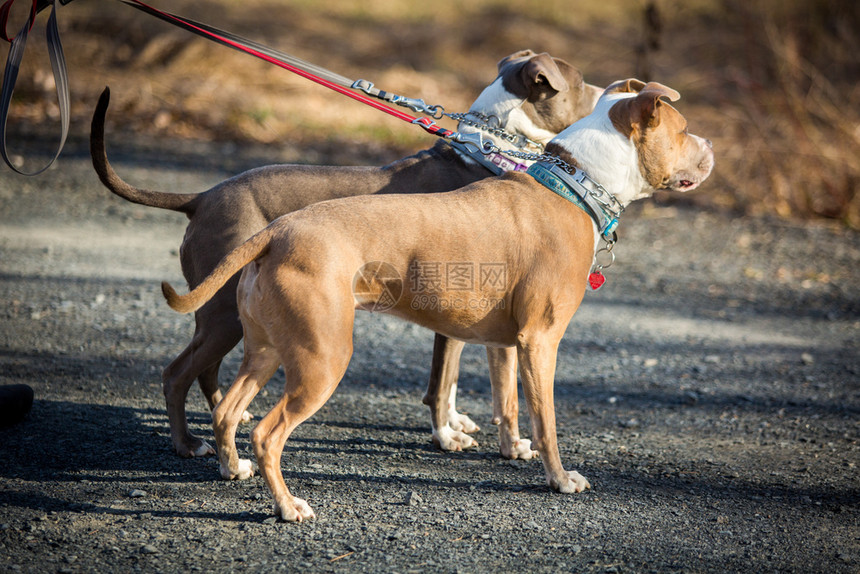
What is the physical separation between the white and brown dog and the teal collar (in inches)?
0.6

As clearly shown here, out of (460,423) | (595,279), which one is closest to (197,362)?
(460,423)

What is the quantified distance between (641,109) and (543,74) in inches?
33.4

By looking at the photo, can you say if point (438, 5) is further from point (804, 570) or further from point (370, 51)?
point (804, 570)

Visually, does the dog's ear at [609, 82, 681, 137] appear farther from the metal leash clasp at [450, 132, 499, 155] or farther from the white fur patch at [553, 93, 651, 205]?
the metal leash clasp at [450, 132, 499, 155]

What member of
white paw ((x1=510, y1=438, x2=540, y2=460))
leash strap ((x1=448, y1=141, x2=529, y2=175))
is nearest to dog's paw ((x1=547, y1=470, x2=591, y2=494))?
white paw ((x1=510, y1=438, x2=540, y2=460))

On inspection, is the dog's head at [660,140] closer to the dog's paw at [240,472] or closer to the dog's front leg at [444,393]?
the dog's front leg at [444,393]

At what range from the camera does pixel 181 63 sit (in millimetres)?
13547

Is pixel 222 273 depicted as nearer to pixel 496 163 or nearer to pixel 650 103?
pixel 496 163

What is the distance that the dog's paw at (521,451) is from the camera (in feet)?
14.1

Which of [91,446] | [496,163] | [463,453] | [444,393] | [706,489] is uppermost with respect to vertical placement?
[496,163]

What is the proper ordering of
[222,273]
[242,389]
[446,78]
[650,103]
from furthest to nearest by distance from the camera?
[446,78] < [650,103] < [242,389] < [222,273]

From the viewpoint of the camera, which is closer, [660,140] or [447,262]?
[447,262]

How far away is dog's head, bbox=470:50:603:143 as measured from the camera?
14.9 feet

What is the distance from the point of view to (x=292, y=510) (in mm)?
3469
